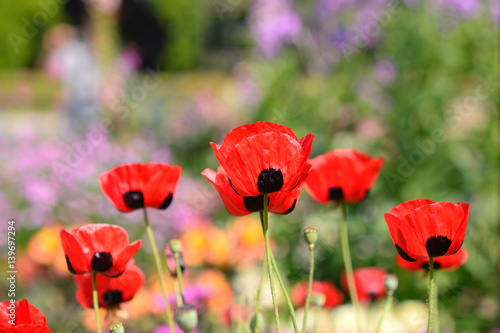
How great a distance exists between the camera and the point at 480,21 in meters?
2.84

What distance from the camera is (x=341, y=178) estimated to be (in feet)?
2.85

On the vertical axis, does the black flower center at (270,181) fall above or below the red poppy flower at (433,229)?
above

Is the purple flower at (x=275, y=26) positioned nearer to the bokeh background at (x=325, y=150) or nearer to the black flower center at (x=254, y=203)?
the bokeh background at (x=325, y=150)

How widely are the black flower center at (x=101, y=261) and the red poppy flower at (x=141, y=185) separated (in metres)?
0.09

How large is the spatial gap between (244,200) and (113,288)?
239 mm

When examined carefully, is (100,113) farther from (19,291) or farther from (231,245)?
(231,245)

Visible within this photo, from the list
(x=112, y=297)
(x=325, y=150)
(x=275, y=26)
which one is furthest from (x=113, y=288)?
(x=275, y=26)

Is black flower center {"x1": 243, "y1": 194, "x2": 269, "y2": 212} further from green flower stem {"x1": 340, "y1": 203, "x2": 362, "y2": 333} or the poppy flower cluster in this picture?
green flower stem {"x1": 340, "y1": 203, "x2": 362, "y2": 333}

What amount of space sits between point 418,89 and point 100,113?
3.40 m

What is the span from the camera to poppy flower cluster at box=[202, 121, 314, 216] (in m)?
0.61

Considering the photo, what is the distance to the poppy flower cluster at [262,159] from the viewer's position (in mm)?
605

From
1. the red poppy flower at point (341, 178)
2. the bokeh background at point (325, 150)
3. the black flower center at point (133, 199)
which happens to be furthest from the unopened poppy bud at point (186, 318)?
the bokeh background at point (325, 150)

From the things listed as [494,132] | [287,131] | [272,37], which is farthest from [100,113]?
[287,131]

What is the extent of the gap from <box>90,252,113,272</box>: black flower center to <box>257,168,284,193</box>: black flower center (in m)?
0.21
